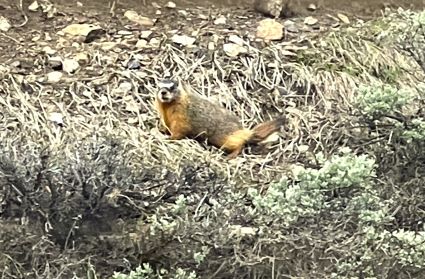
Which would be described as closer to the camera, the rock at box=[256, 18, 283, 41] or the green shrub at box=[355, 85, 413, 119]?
the green shrub at box=[355, 85, 413, 119]

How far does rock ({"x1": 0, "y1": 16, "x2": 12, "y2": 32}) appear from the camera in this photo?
5.52 meters

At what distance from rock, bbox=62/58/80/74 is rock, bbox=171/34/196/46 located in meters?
0.51

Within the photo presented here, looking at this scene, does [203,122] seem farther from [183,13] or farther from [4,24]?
[4,24]

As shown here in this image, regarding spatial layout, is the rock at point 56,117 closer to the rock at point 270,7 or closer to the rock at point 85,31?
the rock at point 85,31

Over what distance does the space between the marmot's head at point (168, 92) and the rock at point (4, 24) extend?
909 mm

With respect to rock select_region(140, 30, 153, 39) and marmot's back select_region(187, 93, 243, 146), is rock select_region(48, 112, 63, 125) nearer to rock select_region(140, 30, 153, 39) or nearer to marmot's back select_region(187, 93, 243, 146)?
marmot's back select_region(187, 93, 243, 146)

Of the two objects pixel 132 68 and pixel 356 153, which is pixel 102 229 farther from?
pixel 132 68

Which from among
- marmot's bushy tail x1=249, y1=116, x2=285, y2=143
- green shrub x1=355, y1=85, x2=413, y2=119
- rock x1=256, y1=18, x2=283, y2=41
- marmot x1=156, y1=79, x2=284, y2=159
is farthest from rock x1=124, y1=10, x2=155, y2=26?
green shrub x1=355, y1=85, x2=413, y2=119

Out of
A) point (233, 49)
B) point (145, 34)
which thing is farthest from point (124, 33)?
point (233, 49)

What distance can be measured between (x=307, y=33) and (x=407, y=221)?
179cm

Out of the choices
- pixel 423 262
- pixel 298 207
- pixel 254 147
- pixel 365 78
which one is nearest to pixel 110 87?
pixel 254 147

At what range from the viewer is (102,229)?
4.04 meters

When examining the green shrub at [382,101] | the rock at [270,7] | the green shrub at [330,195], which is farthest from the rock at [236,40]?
the green shrub at [330,195]

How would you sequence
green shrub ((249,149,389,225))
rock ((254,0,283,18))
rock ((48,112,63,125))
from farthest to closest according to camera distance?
rock ((254,0,283,18))
rock ((48,112,63,125))
green shrub ((249,149,389,225))
